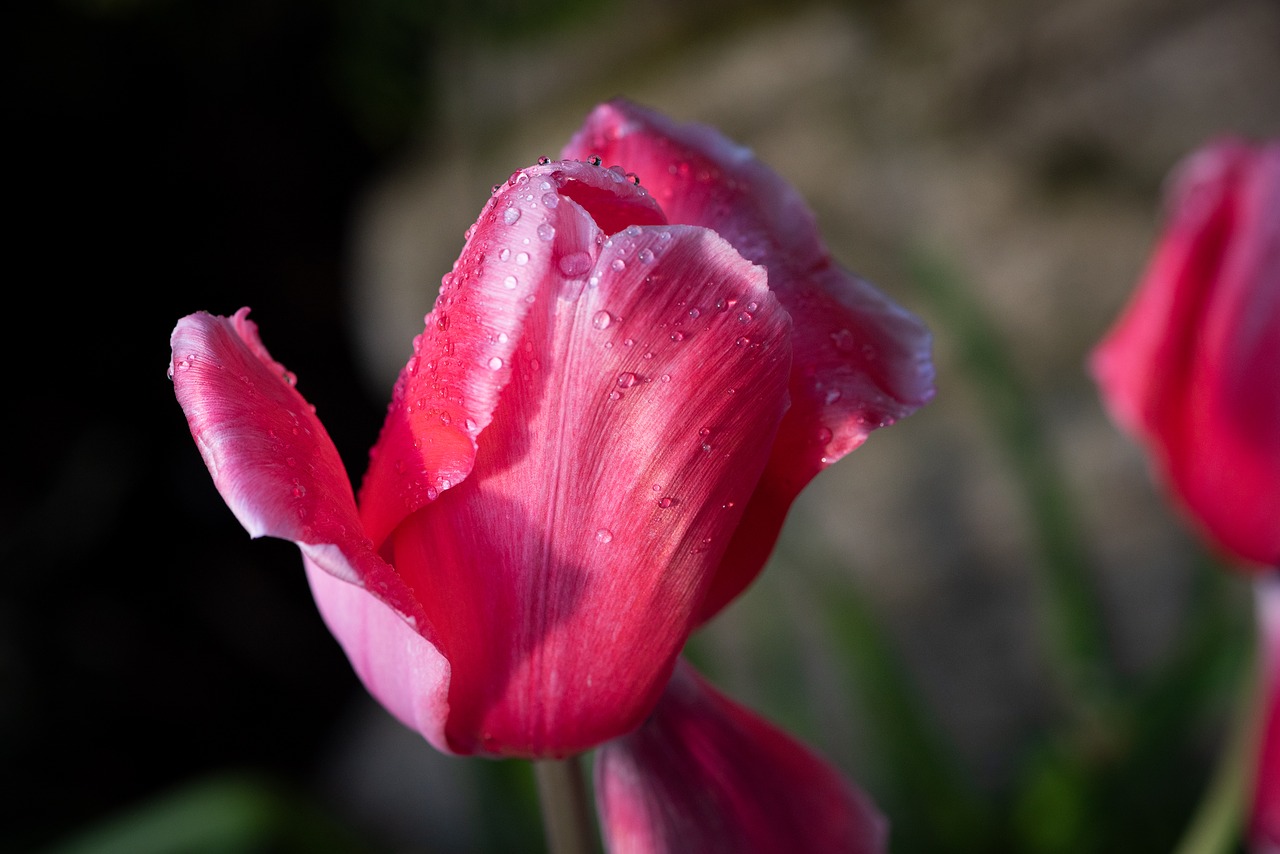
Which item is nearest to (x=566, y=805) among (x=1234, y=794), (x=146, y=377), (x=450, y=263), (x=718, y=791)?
(x=718, y=791)

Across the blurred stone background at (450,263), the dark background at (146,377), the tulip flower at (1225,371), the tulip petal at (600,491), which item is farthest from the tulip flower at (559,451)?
the dark background at (146,377)

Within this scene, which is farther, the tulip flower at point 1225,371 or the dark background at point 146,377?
the dark background at point 146,377

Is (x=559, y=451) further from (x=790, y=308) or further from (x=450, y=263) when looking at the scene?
(x=450, y=263)

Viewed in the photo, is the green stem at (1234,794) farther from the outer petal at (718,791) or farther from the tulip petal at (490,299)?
the tulip petal at (490,299)

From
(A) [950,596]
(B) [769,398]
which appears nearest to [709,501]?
(B) [769,398]

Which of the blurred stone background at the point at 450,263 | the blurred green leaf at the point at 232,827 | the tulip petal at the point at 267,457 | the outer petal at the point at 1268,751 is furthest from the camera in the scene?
the blurred stone background at the point at 450,263

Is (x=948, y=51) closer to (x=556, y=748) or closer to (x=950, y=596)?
(x=950, y=596)

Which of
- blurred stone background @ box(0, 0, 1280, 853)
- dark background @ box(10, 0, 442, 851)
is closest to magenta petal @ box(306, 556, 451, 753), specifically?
blurred stone background @ box(0, 0, 1280, 853)
